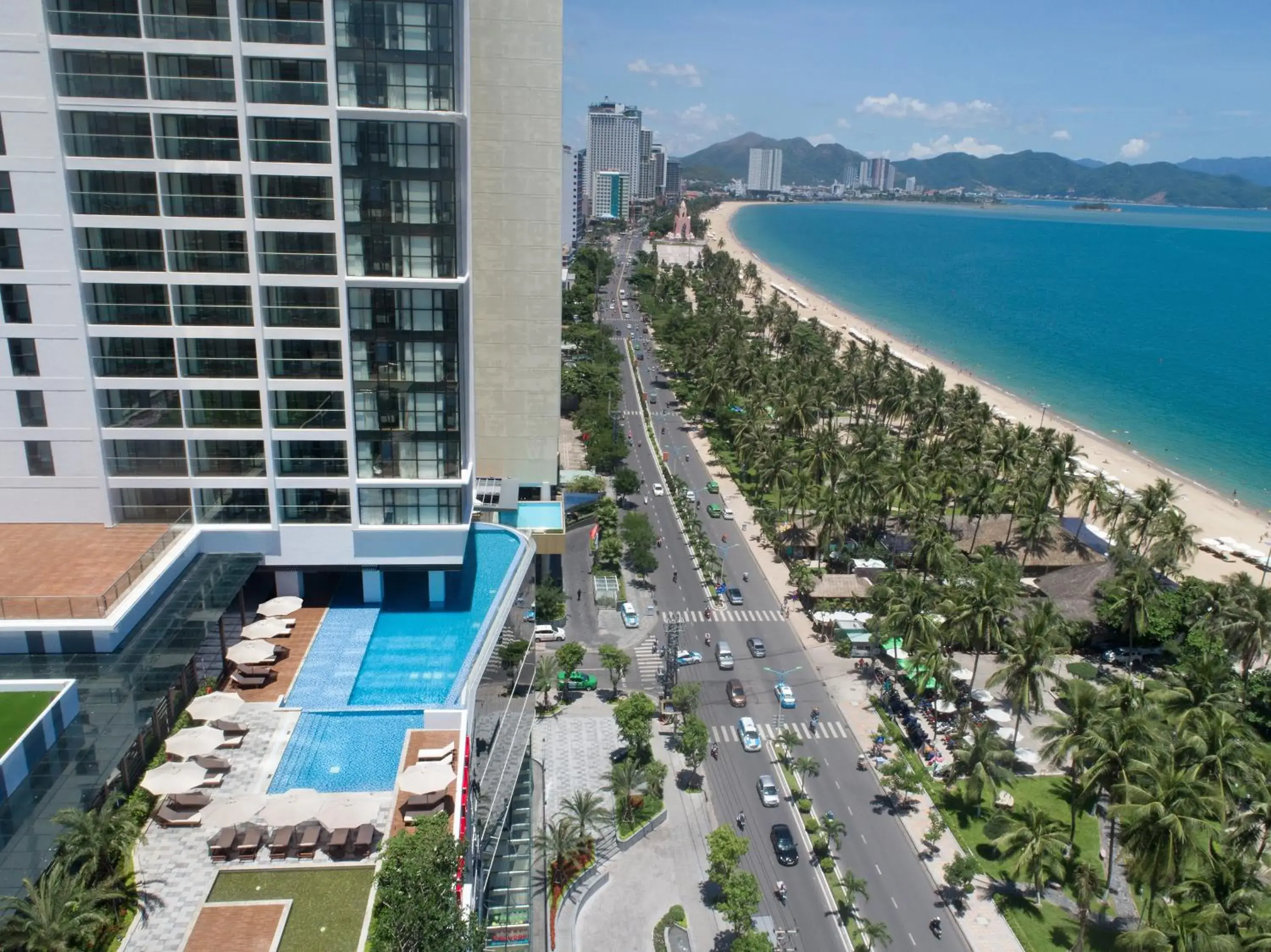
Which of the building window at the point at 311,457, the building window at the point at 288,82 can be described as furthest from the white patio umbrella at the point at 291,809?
the building window at the point at 288,82

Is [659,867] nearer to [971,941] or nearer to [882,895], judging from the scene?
[882,895]

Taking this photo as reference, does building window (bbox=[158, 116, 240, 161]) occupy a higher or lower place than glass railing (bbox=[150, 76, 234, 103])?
lower

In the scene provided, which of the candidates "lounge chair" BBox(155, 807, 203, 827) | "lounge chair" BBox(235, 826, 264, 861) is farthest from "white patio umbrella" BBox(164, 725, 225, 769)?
"lounge chair" BBox(235, 826, 264, 861)

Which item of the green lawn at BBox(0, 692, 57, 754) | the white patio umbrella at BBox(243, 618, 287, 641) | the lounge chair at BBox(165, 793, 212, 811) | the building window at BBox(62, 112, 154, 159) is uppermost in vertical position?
the building window at BBox(62, 112, 154, 159)

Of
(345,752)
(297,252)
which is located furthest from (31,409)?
(345,752)

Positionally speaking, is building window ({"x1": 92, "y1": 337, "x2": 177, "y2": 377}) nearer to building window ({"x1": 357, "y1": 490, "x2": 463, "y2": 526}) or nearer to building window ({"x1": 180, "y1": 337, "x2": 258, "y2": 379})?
building window ({"x1": 180, "y1": 337, "x2": 258, "y2": 379})

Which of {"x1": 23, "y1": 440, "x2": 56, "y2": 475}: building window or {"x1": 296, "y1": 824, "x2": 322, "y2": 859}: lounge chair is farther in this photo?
{"x1": 23, "y1": 440, "x2": 56, "y2": 475}: building window

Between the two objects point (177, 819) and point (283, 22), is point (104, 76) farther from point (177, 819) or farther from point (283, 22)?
point (177, 819)
